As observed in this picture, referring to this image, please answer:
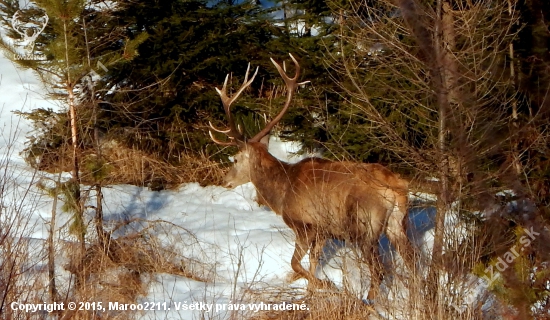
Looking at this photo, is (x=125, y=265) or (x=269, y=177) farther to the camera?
(x=269, y=177)

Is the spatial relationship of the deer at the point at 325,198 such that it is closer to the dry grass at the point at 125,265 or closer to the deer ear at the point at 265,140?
the deer ear at the point at 265,140

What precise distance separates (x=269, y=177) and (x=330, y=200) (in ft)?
4.29

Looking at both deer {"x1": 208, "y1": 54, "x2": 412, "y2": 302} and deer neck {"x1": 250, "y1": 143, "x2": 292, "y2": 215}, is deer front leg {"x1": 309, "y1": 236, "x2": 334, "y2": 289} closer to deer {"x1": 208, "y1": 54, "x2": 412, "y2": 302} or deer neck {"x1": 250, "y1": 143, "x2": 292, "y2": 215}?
deer {"x1": 208, "y1": 54, "x2": 412, "y2": 302}

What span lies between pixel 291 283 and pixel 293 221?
91 centimetres

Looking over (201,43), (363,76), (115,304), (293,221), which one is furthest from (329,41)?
(115,304)

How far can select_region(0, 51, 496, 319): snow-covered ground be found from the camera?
6.12 metres

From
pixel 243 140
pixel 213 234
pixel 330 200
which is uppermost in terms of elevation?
pixel 243 140

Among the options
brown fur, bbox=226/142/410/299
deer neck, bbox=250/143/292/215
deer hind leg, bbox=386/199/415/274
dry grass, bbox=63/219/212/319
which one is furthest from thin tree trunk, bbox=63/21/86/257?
deer hind leg, bbox=386/199/415/274

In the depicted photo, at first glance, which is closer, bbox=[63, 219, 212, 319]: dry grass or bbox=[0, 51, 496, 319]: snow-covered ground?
bbox=[63, 219, 212, 319]: dry grass

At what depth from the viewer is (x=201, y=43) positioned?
1058cm

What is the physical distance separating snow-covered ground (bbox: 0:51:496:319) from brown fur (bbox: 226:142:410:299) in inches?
7.9

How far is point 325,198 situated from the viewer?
22.4 feet

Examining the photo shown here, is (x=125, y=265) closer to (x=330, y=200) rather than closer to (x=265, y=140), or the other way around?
(x=330, y=200)

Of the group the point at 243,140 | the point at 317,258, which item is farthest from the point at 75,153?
the point at 243,140
